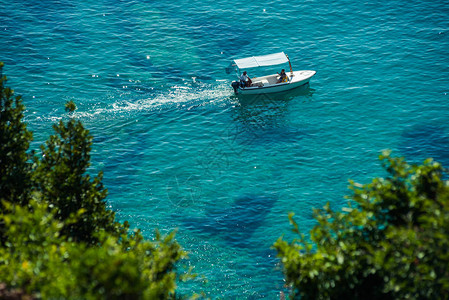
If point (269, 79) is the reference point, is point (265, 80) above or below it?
below

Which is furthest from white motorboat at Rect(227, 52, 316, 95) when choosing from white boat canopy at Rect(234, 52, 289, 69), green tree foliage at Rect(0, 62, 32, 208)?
green tree foliage at Rect(0, 62, 32, 208)

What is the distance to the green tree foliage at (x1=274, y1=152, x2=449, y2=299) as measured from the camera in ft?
43.3

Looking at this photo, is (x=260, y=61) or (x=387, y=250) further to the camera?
(x=260, y=61)

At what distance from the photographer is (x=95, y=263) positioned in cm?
1180

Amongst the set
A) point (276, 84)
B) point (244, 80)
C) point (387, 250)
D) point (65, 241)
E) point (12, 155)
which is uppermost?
point (244, 80)

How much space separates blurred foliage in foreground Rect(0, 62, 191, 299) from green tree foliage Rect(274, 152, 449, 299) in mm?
4393

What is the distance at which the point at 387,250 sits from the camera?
1366cm

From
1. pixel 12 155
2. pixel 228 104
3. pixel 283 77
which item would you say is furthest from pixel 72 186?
pixel 283 77

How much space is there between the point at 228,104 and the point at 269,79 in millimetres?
4858

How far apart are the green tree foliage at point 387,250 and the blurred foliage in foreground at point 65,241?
173 inches

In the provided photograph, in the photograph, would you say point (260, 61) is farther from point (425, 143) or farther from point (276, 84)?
point (425, 143)

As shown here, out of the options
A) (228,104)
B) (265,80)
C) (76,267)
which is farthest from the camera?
(265,80)

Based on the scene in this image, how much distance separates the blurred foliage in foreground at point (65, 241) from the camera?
38.4ft

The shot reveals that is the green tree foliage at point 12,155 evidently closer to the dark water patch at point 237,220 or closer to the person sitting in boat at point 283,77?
the dark water patch at point 237,220
